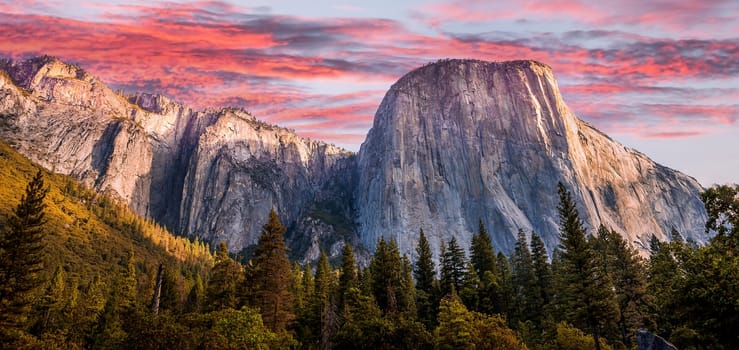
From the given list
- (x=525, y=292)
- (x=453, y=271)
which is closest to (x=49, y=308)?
(x=453, y=271)

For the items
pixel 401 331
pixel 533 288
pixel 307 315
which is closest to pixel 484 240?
pixel 533 288

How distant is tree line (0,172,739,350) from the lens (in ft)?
100.0

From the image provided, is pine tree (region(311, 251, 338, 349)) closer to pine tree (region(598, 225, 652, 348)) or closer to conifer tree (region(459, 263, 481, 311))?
conifer tree (region(459, 263, 481, 311))

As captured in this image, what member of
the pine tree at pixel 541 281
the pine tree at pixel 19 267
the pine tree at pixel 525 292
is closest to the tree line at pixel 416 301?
the pine tree at pixel 19 267

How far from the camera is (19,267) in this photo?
38.7 m

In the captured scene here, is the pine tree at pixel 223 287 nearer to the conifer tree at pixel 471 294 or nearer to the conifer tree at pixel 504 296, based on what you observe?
the conifer tree at pixel 471 294

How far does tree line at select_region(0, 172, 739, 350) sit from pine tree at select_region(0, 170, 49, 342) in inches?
3.4

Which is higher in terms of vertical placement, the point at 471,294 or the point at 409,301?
the point at 471,294

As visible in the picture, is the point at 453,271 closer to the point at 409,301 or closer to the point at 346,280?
the point at 409,301

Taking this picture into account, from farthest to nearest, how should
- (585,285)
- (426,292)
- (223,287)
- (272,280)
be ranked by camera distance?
(426,292) → (223,287) → (272,280) → (585,285)

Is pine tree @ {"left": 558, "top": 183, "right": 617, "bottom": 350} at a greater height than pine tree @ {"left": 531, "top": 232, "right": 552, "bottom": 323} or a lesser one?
lesser

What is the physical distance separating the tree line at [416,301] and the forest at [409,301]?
0.13m

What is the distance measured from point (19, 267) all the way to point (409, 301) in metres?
48.1

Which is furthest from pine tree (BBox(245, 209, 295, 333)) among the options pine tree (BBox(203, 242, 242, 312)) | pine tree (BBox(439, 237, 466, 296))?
pine tree (BBox(439, 237, 466, 296))
